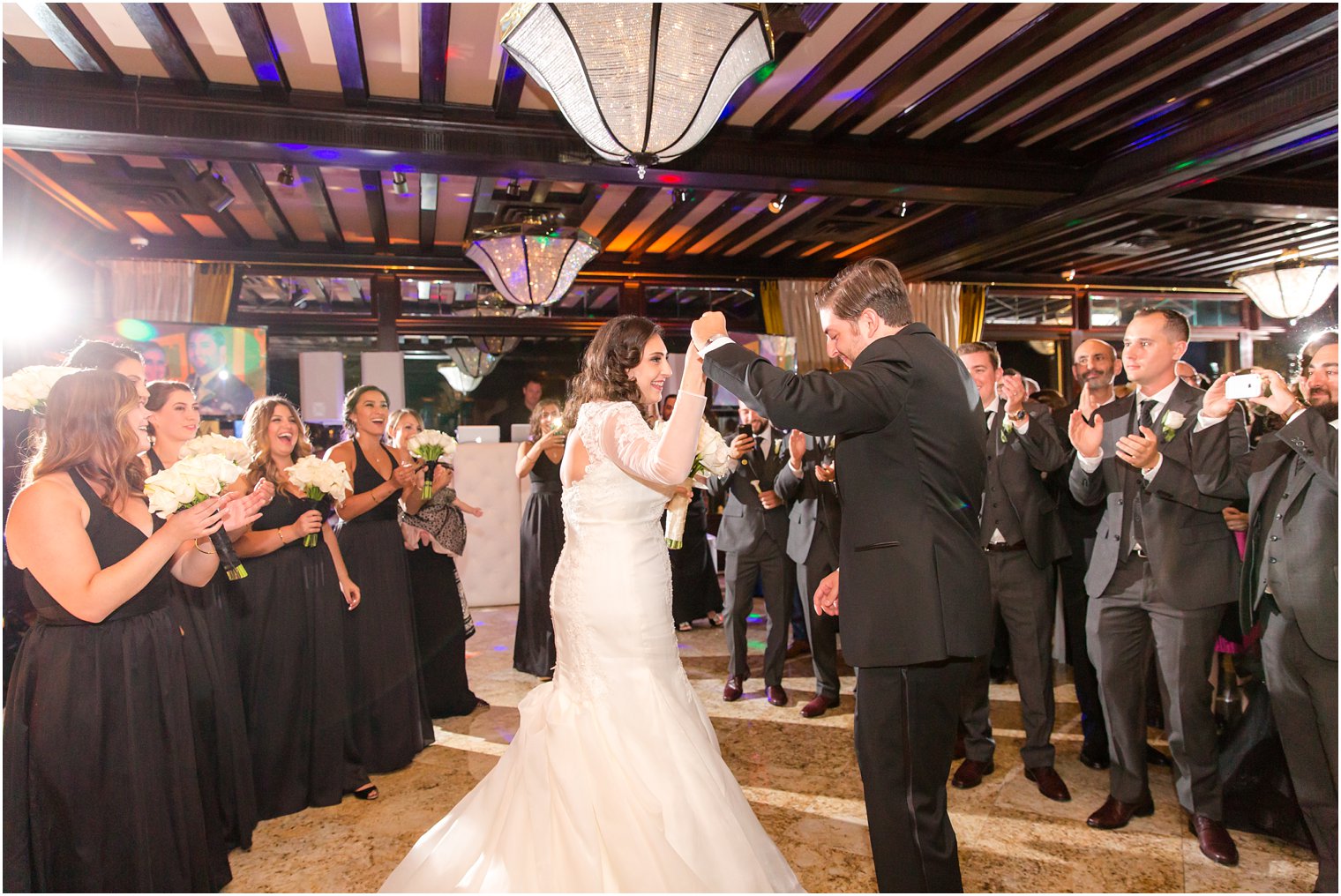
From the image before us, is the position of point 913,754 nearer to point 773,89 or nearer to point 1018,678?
point 1018,678

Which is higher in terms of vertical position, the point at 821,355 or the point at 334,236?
the point at 334,236

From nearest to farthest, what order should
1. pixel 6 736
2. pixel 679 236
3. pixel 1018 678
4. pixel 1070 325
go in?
pixel 6 736 → pixel 1018 678 → pixel 679 236 → pixel 1070 325

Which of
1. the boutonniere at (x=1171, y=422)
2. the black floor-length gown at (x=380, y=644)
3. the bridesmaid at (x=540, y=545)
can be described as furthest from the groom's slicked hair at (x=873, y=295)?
the bridesmaid at (x=540, y=545)

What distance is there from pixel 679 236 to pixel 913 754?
23.1 feet

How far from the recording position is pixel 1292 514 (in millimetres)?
2734

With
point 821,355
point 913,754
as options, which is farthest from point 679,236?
point 913,754

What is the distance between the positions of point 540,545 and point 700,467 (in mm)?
2656

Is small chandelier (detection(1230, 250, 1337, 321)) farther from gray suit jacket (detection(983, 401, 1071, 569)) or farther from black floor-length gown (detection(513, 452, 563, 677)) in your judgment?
black floor-length gown (detection(513, 452, 563, 677))

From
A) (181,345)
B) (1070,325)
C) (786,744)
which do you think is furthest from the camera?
(1070,325)

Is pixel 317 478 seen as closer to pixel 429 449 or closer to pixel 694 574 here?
pixel 429 449

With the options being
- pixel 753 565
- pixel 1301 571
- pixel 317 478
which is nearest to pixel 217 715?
pixel 317 478

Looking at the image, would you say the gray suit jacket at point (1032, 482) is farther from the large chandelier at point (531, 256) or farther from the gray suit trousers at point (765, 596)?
the large chandelier at point (531, 256)

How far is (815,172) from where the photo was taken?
5.91 meters

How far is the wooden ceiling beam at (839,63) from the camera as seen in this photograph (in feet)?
13.6
